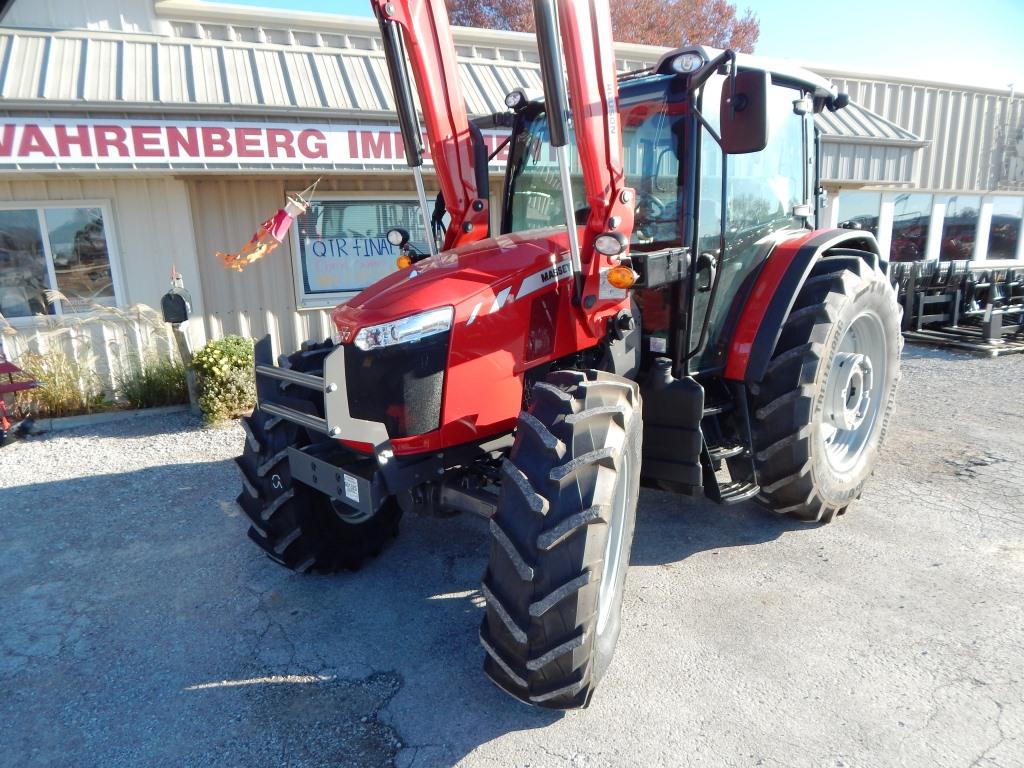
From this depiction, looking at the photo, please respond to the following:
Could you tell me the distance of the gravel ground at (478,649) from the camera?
7.59 feet

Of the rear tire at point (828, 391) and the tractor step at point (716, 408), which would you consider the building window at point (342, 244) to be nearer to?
the tractor step at point (716, 408)

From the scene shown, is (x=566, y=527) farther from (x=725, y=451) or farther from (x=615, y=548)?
(x=725, y=451)

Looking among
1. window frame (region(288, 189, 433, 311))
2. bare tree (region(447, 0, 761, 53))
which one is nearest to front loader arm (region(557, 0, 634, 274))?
window frame (region(288, 189, 433, 311))

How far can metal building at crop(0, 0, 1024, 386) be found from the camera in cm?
571

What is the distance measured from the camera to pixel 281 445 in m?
3.11

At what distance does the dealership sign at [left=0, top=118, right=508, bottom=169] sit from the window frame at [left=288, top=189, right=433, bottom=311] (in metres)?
0.96

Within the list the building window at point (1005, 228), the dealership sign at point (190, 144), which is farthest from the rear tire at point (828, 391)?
the building window at point (1005, 228)

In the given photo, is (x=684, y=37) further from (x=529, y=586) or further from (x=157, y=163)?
(x=529, y=586)

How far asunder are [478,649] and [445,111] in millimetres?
2537

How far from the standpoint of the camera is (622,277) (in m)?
2.59

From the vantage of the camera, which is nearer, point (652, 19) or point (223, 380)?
point (223, 380)

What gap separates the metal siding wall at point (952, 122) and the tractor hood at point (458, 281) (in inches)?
438

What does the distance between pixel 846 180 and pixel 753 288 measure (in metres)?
6.89

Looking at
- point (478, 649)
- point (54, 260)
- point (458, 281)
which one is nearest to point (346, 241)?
point (54, 260)
